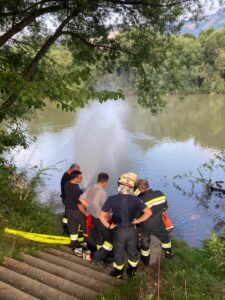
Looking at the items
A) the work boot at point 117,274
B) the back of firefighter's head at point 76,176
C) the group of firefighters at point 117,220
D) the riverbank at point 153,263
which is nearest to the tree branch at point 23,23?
the riverbank at point 153,263

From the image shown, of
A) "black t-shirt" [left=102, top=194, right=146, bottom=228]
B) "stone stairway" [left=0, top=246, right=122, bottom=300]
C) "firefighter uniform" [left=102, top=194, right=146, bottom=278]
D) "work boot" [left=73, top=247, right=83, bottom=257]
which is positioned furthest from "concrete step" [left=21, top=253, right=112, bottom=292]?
"black t-shirt" [left=102, top=194, right=146, bottom=228]

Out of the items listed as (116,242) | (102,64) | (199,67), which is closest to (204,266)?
(116,242)

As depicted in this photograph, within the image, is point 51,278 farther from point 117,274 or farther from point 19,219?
point 19,219

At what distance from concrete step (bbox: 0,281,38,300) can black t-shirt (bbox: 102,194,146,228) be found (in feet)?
5.69

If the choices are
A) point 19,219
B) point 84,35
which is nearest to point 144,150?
point 84,35

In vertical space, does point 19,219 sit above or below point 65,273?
below

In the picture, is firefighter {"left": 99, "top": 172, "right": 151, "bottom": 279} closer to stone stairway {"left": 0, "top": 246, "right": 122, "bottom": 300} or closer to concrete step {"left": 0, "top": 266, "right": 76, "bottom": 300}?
stone stairway {"left": 0, "top": 246, "right": 122, "bottom": 300}

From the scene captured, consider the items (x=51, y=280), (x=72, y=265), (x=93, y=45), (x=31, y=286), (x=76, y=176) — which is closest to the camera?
(x=31, y=286)

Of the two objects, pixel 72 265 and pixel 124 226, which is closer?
pixel 124 226

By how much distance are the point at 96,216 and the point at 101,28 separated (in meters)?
6.64

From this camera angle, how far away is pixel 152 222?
260 inches

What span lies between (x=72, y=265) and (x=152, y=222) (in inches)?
60.5

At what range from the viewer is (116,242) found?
19.2 ft

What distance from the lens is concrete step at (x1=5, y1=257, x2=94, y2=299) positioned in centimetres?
486
